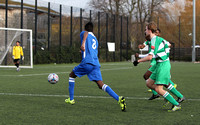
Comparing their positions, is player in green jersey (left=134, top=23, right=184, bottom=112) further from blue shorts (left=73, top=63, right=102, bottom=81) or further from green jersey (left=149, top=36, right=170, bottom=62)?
blue shorts (left=73, top=63, right=102, bottom=81)

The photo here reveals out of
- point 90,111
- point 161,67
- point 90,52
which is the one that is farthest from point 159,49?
point 90,111

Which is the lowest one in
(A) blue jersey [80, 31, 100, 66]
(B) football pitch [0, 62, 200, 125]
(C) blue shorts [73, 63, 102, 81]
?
(B) football pitch [0, 62, 200, 125]

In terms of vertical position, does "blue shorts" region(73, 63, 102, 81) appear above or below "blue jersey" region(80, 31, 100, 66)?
below

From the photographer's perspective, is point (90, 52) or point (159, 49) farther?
point (90, 52)

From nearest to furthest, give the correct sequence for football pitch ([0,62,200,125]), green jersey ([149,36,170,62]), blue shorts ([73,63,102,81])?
1. football pitch ([0,62,200,125])
2. green jersey ([149,36,170,62])
3. blue shorts ([73,63,102,81])

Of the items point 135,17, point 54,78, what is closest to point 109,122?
point 54,78

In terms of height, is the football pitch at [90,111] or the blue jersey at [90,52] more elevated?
the blue jersey at [90,52]

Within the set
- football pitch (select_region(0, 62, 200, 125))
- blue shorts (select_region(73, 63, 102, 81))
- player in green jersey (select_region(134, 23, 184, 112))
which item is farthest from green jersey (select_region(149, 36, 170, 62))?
blue shorts (select_region(73, 63, 102, 81))

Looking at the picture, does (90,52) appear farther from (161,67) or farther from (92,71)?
(161,67)

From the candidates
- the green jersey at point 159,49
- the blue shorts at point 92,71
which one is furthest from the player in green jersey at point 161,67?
the blue shorts at point 92,71

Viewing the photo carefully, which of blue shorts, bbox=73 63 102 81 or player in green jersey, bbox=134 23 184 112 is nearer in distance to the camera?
player in green jersey, bbox=134 23 184 112

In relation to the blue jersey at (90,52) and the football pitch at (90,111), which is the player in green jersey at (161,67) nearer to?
the football pitch at (90,111)

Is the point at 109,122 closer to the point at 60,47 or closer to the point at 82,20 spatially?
the point at 60,47

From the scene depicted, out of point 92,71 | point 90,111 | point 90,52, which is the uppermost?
point 90,52
